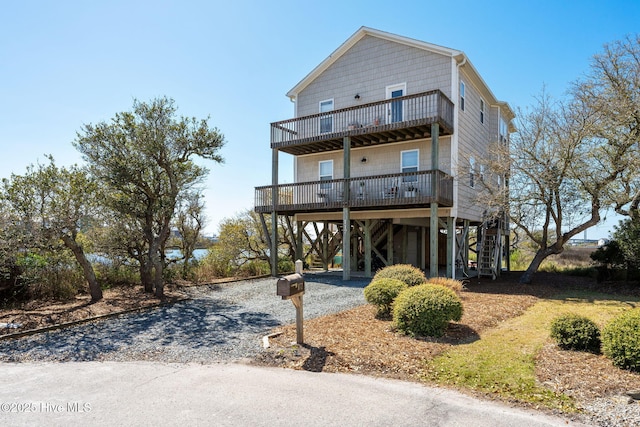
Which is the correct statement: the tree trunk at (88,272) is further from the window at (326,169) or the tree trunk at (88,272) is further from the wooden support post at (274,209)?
the window at (326,169)

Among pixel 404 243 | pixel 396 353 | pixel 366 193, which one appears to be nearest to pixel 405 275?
pixel 396 353

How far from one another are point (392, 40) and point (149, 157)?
1160cm

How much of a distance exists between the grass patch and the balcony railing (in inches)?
241

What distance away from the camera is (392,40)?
1670cm

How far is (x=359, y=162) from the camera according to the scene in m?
17.5

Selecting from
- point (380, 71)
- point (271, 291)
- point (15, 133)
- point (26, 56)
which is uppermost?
point (380, 71)

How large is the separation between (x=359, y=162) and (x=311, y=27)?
6130 mm

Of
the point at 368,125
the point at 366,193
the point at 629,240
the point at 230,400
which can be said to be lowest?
the point at 230,400

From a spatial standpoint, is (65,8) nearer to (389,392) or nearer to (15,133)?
(15,133)

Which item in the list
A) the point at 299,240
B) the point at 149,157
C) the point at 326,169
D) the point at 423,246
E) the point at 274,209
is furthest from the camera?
the point at 423,246

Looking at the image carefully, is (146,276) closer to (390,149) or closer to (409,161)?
(390,149)

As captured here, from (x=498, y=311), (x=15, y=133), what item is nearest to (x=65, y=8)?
(x=15, y=133)

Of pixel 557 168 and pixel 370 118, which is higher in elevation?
pixel 370 118

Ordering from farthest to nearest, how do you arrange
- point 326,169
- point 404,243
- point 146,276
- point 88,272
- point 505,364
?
point 404,243
point 326,169
point 146,276
point 88,272
point 505,364
